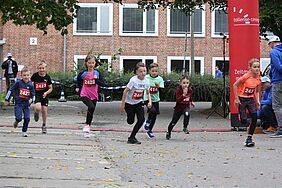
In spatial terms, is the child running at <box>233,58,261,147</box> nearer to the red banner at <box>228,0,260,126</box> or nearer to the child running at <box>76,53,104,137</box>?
the red banner at <box>228,0,260,126</box>

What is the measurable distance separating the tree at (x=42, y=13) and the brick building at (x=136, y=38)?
1876 cm

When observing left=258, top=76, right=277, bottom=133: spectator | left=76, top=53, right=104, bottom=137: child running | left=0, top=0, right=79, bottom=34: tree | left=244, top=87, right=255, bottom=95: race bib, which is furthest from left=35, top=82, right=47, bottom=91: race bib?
left=0, top=0, right=79, bottom=34: tree

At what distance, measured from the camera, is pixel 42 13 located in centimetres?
2172

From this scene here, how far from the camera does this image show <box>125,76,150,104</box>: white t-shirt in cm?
1303

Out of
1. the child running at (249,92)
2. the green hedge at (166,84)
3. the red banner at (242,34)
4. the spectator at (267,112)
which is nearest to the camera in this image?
the child running at (249,92)

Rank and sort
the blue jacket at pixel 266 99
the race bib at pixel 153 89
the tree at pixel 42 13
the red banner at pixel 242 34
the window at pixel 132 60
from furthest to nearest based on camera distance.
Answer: the window at pixel 132 60
the tree at pixel 42 13
the red banner at pixel 242 34
the blue jacket at pixel 266 99
the race bib at pixel 153 89

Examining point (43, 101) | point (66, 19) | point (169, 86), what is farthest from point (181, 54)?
point (43, 101)

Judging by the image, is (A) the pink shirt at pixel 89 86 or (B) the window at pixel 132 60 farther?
(B) the window at pixel 132 60

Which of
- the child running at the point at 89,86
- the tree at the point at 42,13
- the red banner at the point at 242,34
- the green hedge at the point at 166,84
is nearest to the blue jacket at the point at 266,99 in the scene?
the red banner at the point at 242,34

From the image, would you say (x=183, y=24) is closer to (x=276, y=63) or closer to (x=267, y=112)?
(x=267, y=112)

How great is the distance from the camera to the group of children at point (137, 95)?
12.7 m

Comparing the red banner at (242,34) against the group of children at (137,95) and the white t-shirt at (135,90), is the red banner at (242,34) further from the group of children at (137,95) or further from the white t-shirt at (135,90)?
the white t-shirt at (135,90)

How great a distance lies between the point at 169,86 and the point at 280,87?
725 inches

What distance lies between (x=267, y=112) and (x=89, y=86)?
4.27 metres
